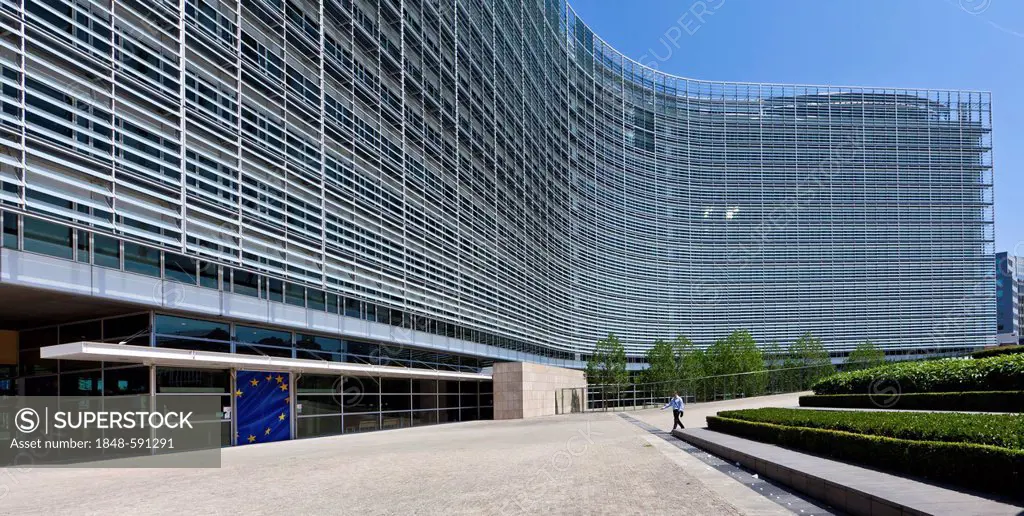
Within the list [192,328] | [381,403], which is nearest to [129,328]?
[192,328]

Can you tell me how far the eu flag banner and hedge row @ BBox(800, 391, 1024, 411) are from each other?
20.5 metres

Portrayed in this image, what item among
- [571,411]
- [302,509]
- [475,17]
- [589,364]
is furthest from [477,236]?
[302,509]

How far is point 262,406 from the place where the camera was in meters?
25.6

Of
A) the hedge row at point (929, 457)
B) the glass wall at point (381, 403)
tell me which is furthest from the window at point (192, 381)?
the hedge row at point (929, 457)

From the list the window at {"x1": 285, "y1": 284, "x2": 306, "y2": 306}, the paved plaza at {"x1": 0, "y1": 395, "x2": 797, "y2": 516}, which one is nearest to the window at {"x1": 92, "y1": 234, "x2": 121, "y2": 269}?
the paved plaza at {"x1": 0, "y1": 395, "x2": 797, "y2": 516}

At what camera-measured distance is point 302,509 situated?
11.0 m

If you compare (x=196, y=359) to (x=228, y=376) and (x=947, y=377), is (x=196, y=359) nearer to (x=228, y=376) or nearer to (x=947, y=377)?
(x=228, y=376)

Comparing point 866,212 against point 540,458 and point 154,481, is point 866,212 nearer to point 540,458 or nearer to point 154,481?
point 540,458

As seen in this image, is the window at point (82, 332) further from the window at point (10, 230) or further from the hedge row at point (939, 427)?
the hedge row at point (939, 427)

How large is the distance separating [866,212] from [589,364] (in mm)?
56265

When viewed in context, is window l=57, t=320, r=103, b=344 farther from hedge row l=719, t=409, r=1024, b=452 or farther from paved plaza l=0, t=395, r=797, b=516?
hedge row l=719, t=409, r=1024, b=452

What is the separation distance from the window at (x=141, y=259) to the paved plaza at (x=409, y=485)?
5241 mm

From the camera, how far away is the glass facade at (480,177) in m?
19.2

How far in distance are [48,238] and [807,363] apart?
228 feet
